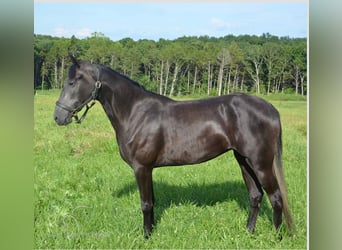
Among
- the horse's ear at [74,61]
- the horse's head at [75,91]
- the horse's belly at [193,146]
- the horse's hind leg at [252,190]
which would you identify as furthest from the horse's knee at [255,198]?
the horse's ear at [74,61]

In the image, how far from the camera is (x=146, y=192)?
293cm

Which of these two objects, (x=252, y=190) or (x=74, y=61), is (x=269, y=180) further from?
(x=74, y=61)

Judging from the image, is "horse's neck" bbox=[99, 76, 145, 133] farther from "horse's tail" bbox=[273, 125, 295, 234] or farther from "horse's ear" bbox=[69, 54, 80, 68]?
"horse's tail" bbox=[273, 125, 295, 234]

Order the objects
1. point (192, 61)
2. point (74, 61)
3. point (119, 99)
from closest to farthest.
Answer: point (74, 61) → point (119, 99) → point (192, 61)

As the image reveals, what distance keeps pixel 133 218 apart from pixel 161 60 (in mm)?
1365

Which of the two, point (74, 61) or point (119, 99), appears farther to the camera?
point (119, 99)

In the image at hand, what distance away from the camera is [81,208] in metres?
3.25

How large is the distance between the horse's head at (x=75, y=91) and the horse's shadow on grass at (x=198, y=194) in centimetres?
94

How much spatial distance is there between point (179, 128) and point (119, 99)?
521mm

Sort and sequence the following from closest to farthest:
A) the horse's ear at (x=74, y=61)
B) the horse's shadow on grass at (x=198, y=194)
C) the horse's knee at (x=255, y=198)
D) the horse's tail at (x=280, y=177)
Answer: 1. the horse's ear at (x=74, y=61)
2. the horse's tail at (x=280, y=177)
3. the horse's knee at (x=255, y=198)
4. the horse's shadow on grass at (x=198, y=194)

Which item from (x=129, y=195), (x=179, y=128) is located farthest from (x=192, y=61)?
(x=129, y=195)

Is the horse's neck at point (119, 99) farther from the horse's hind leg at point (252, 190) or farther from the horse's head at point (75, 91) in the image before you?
the horse's hind leg at point (252, 190)

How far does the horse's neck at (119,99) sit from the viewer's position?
2.97 m
